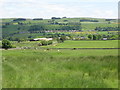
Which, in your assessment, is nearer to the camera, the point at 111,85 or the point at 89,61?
the point at 111,85

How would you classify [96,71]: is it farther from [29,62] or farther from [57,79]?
[29,62]

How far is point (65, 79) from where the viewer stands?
8836mm

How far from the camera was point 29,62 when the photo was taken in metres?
10.6

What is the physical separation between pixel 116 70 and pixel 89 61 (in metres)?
1.36

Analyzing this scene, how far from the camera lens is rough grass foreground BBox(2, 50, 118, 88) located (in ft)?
28.0

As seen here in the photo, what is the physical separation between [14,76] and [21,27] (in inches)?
7433

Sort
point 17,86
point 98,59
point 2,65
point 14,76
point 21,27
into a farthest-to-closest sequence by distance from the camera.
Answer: point 21,27 < point 98,59 < point 2,65 < point 14,76 < point 17,86

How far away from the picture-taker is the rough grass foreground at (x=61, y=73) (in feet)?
28.0

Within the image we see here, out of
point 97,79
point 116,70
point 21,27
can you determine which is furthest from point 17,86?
point 21,27

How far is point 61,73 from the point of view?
9.35m

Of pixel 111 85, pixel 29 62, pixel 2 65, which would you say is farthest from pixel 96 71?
pixel 2 65

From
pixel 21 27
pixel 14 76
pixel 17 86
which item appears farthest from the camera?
pixel 21 27

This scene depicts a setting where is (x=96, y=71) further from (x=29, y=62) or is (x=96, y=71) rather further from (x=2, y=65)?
(x=2, y=65)

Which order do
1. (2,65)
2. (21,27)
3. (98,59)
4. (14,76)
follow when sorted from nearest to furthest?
1. (14,76)
2. (2,65)
3. (98,59)
4. (21,27)
